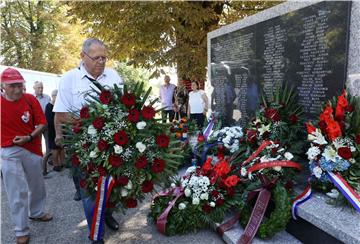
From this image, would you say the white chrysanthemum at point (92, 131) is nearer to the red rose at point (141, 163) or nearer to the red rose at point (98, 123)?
the red rose at point (98, 123)

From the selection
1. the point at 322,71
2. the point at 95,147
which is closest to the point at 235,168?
the point at 322,71

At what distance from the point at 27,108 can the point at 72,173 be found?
1170 mm

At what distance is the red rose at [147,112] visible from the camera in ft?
9.71

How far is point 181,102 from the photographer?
977 centimetres

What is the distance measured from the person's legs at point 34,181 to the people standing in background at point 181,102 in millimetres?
5858

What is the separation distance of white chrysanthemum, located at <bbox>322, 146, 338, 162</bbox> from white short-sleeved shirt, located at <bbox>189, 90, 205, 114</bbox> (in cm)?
506

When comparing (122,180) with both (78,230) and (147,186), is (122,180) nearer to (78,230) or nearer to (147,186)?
(147,186)

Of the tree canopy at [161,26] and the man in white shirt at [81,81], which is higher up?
the tree canopy at [161,26]

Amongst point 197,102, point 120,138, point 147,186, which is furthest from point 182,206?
point 197,102

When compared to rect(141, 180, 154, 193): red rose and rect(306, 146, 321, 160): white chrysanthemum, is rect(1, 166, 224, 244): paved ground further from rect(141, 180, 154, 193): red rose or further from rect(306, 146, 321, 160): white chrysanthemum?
rect(306, 146, 321, 160): white chrysanthemum

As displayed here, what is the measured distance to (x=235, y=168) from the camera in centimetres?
396

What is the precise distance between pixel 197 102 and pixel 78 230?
4774 mm

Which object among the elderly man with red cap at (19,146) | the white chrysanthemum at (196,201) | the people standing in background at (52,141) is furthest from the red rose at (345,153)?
the people standing in background at (52,141)

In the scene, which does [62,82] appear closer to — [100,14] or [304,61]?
[304,61]
